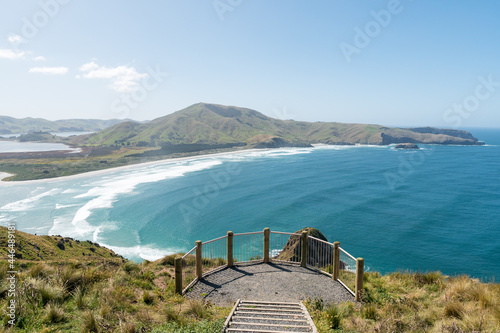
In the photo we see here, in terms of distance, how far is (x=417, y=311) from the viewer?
8.40 meters

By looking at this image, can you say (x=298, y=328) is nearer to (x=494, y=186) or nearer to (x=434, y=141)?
(x=494, y=186)

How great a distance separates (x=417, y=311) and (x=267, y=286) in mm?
5040

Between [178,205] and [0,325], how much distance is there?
40.8 meters

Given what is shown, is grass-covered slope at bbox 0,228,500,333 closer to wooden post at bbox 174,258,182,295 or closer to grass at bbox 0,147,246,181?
wooden post at bbox 174,258,182,295

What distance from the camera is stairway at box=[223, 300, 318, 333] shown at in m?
7.09

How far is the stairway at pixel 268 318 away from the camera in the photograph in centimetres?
709

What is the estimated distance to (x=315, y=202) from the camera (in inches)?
1841

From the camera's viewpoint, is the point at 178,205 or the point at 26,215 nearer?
the point at 26,215

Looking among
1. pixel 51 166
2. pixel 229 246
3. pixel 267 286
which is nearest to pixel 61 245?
pixel 229 246

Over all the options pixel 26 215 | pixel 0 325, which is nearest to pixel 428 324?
pixel 0 325

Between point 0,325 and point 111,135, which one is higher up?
point 111,135

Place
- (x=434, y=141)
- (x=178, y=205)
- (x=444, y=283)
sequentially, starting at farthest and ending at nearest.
Answer: (x=434, y=141) → (x=178, y=205) → (x=444, y=283)

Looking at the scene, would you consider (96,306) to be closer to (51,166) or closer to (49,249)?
(49,249)

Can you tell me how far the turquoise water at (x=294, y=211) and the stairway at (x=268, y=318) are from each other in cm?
2005
